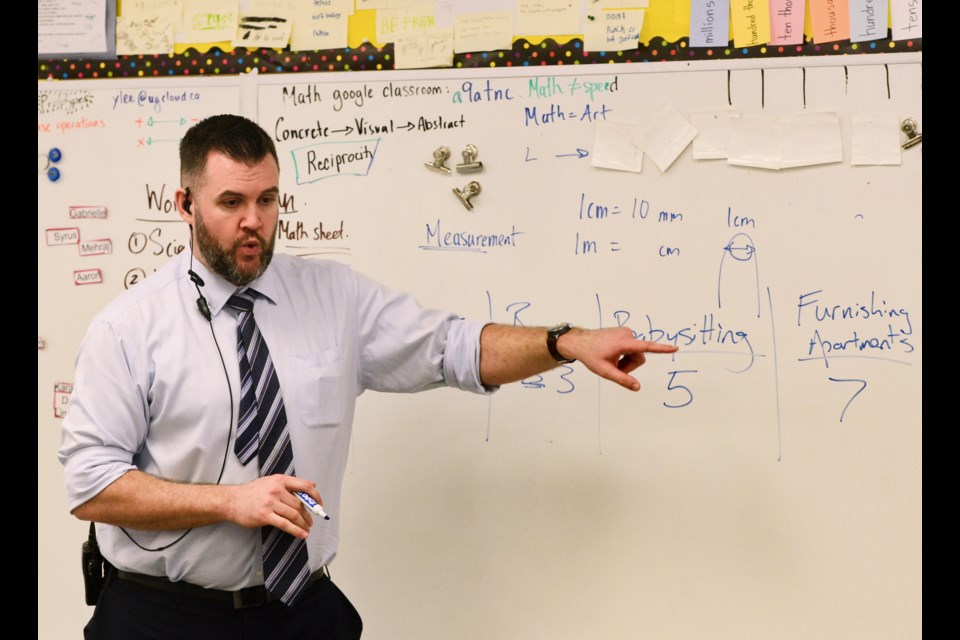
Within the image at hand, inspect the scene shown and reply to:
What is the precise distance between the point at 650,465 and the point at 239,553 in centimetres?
98

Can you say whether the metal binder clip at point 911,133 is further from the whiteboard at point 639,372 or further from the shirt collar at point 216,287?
the shirt collar at point 216,287

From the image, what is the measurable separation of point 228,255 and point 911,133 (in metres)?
1.50

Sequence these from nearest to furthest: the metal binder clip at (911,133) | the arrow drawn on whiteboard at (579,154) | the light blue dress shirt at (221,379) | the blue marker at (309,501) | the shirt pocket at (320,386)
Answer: the blue marker at (309,501) < the light blue dress shirt at (221,379) < the shirt pocket at (320,386) < the metal binder clip at (911,133) < the arrow drawn on whiteboard at (579,154)

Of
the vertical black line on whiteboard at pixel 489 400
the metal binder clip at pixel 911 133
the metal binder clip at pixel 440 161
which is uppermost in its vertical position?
the metal binder clip at pixel 911 133

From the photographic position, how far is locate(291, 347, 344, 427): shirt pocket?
1.70 m

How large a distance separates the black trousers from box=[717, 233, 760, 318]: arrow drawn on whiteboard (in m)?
1.12

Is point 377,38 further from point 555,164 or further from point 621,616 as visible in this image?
point 621,616

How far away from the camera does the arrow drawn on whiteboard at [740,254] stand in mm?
2078

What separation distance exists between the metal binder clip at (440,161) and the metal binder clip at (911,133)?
104cm

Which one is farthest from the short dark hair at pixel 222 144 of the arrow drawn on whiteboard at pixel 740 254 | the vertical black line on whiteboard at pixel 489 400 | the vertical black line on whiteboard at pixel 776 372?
the vertical black line on whiteboard at pixel 776 372

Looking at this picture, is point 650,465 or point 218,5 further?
point 218,5

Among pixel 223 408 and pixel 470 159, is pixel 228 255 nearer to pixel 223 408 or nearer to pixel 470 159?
pixel 223 408

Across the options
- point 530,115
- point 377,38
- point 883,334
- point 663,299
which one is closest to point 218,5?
point 377,38

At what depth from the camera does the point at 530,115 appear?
216 cm
